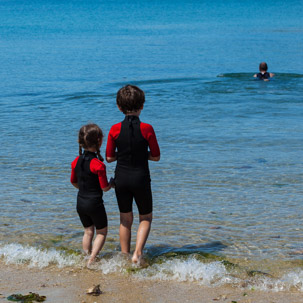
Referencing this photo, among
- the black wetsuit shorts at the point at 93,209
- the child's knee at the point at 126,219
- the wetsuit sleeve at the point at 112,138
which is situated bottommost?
the child's knee at the point at 126,219

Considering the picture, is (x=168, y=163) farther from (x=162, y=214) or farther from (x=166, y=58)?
(x=166, y=58)

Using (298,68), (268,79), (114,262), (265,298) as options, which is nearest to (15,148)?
(114,262)

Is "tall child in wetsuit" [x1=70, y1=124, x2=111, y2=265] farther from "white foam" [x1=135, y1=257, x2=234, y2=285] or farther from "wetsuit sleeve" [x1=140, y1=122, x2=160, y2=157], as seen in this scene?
"white foam" [x1=135, y1=257, x2=234, y2=285]

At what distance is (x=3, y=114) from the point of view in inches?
539

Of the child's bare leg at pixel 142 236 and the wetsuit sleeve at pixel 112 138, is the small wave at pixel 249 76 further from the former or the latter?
the wetsuit sleeve at pixel 112 138

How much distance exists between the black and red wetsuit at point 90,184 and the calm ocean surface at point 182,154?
1.52ft

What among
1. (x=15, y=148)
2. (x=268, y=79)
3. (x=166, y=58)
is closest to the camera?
(x=15, y=148)

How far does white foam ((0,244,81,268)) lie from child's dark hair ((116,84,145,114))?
1.51m

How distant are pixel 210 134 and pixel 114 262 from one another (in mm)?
6525

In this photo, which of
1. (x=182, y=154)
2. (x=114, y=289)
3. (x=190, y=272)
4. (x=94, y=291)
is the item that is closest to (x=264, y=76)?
(x=182, y=154)

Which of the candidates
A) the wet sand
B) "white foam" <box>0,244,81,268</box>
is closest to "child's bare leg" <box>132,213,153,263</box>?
the wet sand

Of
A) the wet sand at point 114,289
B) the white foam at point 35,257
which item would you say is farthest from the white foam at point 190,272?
the white foam at point 35,257

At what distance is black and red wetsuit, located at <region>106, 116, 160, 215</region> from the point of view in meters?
4.79

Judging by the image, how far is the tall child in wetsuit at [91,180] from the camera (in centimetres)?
473
